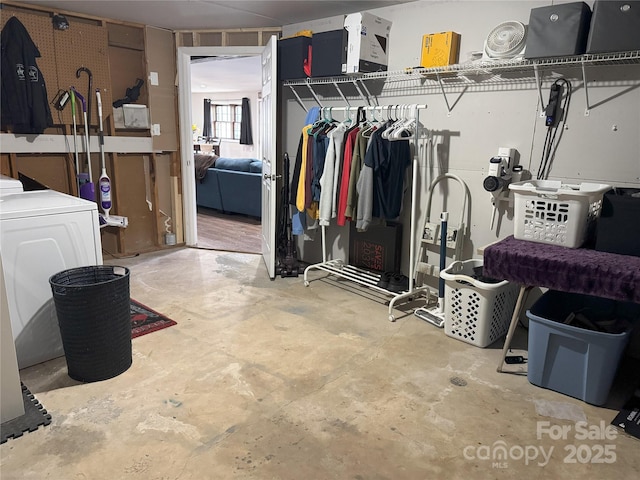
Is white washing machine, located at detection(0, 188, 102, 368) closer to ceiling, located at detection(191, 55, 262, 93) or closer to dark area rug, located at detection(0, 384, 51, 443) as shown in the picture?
dark area rug, located at detection(0, 384, 51, 443)

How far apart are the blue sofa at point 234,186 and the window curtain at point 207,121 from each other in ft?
17.4

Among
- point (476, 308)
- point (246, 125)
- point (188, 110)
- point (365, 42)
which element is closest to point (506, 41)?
point (365, 42)

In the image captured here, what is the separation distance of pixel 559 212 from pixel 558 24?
3.39 feet

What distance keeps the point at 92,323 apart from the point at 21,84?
8.52ft

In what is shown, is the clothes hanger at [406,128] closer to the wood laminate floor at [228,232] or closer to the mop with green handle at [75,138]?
the wood laminate floor at [228,232]

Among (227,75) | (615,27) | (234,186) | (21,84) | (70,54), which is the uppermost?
(227,75)

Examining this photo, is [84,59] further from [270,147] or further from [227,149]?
[227,149]

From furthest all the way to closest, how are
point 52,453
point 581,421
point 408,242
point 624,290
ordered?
point 408,242, point 581,421, point 624,290, point 52,453

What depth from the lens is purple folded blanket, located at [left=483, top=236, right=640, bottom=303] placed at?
1.99 m

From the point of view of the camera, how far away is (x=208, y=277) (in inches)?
158

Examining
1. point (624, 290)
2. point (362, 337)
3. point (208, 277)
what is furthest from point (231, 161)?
point (624, 290)

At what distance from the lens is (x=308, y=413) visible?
2117 millimetres

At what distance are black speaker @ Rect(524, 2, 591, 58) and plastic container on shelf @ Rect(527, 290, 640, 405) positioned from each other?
1.38 meters

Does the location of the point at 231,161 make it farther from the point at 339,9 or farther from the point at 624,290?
the point at 624,290
